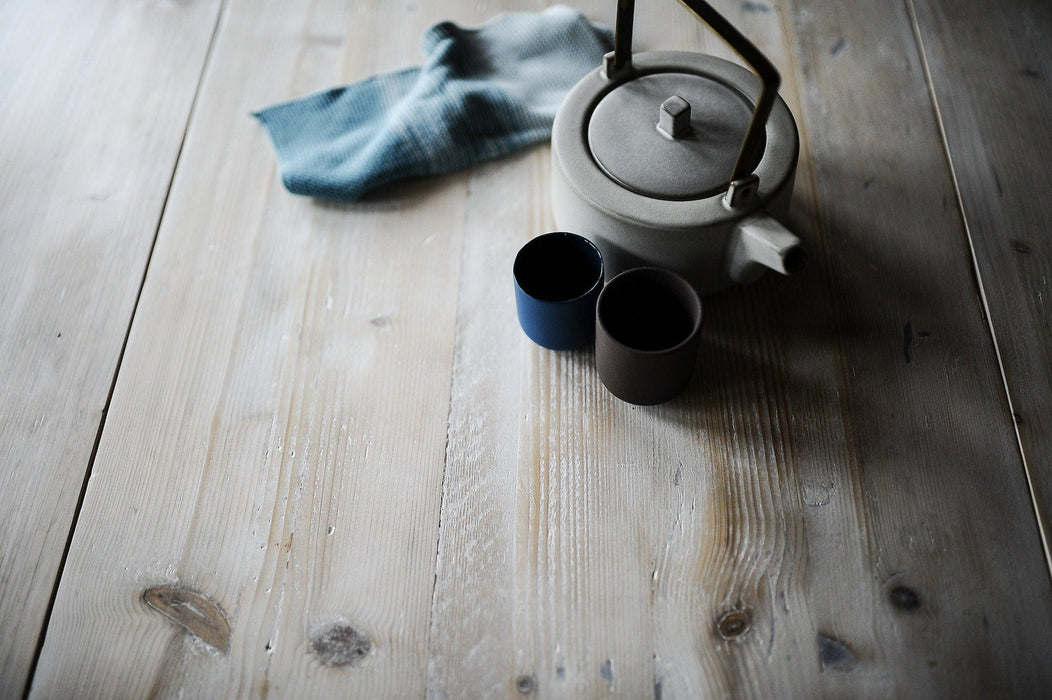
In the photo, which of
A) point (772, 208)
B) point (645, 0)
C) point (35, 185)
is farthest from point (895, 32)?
point (35, 185)

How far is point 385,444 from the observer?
705mm

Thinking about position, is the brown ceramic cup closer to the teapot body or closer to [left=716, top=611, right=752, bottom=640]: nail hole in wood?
the teapot body

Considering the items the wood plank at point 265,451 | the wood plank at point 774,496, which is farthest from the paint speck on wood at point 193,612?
the wood plank at point 774,496

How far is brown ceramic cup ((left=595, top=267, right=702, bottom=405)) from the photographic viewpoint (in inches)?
24.6

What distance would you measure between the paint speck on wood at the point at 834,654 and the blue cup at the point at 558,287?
31 centimetres

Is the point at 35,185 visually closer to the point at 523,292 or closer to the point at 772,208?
the point at 523,292

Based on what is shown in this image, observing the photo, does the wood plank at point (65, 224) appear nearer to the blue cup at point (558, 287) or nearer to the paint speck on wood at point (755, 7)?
the blue cup at point (558, 287)

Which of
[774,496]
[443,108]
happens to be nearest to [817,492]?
[774,496]

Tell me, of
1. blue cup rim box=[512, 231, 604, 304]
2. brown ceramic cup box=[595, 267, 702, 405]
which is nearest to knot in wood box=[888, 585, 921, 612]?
brown ceramic cup box=[595, 267, 702, 405]

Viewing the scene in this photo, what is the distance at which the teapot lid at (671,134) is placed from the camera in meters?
→ 0.65

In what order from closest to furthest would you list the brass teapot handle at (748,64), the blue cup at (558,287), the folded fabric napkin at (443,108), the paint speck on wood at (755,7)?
the brass teapot handle at (748,64)
the blue cup at (558,287)
the folded fabric napkin at (443,108)
the paint speck on wood at (755,7)

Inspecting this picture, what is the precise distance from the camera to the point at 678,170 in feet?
2.15

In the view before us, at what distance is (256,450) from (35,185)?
43cm

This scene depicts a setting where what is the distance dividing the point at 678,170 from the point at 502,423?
0.26 meters
